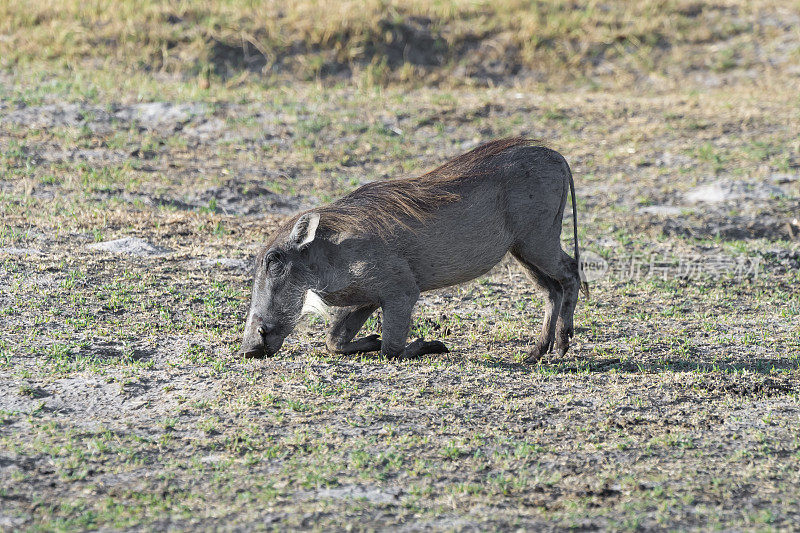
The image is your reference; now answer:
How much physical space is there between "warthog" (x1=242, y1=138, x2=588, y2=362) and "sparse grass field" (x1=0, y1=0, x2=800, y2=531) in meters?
0.20

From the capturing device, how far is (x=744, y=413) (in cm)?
425

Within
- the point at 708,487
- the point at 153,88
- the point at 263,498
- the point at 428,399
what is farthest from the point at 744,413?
the point at 153,88

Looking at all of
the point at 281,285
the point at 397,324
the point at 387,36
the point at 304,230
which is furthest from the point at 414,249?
the point at 387,36

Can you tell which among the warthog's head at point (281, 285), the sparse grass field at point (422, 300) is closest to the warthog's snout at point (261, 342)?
the warthog's head at point (281, 285)

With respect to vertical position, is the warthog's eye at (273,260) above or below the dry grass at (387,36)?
below

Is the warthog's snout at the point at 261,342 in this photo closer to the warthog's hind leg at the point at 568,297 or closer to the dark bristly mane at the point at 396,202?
the dark bristly mane at the point at 396,202

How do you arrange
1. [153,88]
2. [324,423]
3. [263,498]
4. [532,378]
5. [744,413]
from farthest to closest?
[153,88] → [532,378] → [744,413] → [324,423] → [263,498]

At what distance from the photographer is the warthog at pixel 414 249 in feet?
15.8

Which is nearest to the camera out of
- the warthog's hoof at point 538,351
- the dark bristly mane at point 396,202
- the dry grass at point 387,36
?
the dark bristly mane at point 396,202

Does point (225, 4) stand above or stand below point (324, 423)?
above

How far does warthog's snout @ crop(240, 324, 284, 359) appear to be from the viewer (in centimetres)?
477

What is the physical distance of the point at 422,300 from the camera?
605 cm

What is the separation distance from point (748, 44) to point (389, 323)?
9270mm

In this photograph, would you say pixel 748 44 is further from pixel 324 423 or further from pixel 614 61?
pixel 324 423
